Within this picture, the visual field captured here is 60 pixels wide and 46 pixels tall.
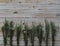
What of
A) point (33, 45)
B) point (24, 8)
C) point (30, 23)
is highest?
point (24, 8)

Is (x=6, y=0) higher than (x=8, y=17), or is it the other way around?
(x=6, y=0)

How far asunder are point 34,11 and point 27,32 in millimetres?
253

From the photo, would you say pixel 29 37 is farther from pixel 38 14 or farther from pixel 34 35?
pixel 38 14

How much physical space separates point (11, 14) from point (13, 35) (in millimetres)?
240

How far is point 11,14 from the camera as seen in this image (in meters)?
2.72

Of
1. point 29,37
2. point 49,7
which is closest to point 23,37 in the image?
point 29,37

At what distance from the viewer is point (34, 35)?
2.69m

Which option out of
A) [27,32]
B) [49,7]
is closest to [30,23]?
[27,32]

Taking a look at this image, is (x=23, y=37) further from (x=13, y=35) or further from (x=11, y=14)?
(x=11, y=14)

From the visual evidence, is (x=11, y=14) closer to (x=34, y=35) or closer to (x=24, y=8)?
(x=24, y=8)

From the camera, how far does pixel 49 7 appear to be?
107 inches

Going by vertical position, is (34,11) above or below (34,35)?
above

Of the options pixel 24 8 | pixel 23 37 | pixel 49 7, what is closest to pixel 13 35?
pixel 23 37

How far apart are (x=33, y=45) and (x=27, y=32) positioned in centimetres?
16
